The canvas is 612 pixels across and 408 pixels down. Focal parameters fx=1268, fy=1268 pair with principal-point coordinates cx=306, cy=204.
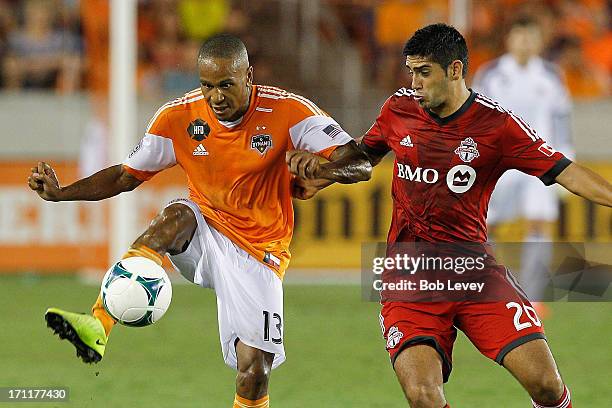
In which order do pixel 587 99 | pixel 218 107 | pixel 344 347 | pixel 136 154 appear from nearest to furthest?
pixel 218 107, pixel 136 154, pixel 344 347, pixel 587 99

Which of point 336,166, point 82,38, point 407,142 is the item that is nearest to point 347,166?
point 336,166

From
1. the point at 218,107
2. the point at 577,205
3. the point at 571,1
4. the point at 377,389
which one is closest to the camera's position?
the point at 218,107

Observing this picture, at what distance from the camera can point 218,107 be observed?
644 cm

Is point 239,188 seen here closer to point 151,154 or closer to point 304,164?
point 151,154

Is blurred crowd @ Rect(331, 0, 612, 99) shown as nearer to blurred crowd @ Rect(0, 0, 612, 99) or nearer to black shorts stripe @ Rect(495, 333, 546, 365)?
blurred crowd @ Rect(0, 0, 612, 99)

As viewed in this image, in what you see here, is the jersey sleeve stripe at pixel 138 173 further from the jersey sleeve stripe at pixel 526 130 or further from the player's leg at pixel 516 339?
the jersey sleeve stripe at pixel 526 130

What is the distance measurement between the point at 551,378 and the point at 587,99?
1036 centimetres

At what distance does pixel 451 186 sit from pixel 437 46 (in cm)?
70

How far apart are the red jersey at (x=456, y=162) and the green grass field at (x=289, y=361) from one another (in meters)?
1.90

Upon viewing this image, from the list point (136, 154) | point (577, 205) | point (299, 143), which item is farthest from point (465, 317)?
point (577, 205)

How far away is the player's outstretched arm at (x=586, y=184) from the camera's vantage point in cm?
582

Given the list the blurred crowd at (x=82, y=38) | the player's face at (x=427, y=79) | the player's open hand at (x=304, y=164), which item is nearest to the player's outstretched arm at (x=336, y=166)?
the player's open hand at (x=304, y=164)

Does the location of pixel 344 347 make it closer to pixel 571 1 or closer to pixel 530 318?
pixel 530 318

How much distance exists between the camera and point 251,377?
6660 millimetres
